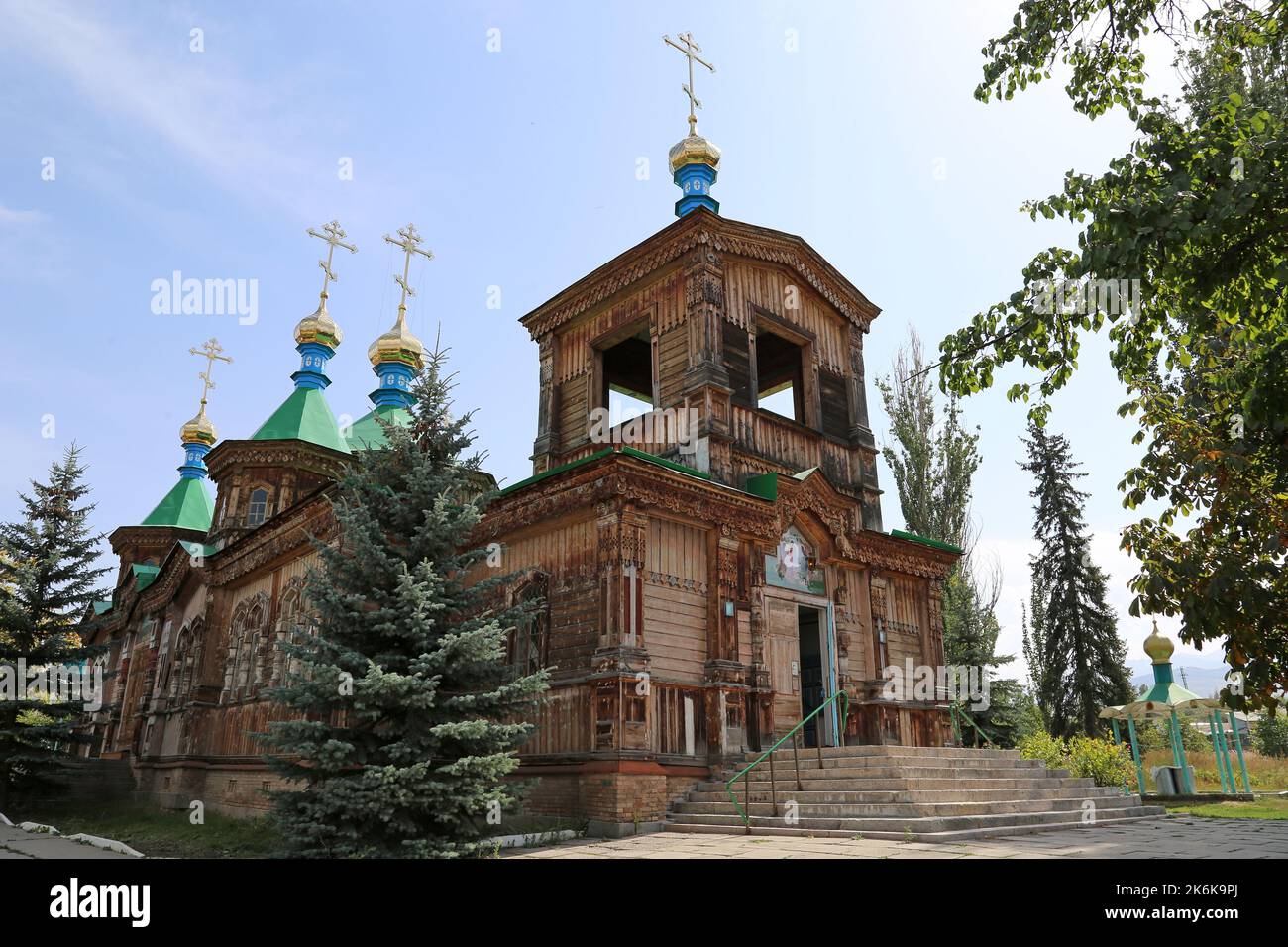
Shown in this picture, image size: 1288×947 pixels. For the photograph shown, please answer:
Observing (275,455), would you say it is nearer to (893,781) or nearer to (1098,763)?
(893,781)

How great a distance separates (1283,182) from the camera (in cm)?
550

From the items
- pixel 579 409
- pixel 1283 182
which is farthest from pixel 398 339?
pixel 1283 182

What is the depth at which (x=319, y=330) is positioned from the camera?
28.8 metres

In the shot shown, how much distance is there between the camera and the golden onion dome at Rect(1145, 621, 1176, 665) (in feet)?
71.8

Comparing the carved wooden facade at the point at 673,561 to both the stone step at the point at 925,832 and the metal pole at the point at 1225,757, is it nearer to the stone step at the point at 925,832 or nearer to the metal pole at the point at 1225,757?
the stone step at the point at 925,832

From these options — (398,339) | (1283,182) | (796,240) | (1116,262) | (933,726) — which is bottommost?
(933,726)

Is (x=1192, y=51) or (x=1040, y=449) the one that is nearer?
(x=1192, y=51)

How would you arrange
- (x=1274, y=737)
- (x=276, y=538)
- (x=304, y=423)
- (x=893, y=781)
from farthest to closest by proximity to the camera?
1. (x=1274, y=737)
2. (x=304, y=423)
3. (x=276, y=538)
4. (x=893, y=781)

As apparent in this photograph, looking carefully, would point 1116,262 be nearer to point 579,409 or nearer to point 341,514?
point 341,514

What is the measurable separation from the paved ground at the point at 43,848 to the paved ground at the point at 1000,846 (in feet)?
16.3

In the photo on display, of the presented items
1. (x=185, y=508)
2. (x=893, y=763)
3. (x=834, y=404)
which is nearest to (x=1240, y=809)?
(x=893, y=763)

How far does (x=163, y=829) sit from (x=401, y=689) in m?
10.4

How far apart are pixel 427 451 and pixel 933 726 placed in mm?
11836

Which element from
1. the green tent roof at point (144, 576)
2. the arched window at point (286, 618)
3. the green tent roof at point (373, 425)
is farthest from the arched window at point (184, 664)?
the green tent roof at point (373, 425)
